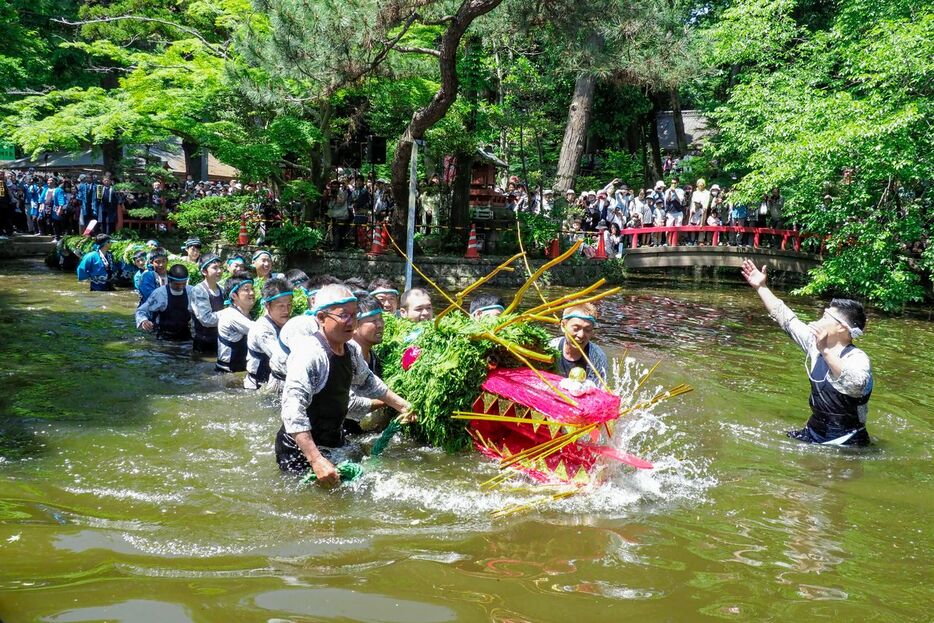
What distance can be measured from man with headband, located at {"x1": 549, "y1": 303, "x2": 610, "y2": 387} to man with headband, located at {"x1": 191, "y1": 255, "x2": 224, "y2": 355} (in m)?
5.13

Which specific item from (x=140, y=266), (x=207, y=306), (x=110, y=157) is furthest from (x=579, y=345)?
(x=110, y=157)

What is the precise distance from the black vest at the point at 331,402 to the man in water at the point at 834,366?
338cm

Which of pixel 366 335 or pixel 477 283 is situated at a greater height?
pixel 477 283

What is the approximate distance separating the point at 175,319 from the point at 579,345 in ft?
22.8

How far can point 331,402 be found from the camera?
537 centimetres

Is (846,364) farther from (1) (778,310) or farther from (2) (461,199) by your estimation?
(2) (461,199)

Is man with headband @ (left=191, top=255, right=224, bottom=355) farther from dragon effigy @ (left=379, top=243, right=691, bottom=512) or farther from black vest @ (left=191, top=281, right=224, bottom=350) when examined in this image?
dragon effigy @ (left=379, top=243, right=691, bottom=512)

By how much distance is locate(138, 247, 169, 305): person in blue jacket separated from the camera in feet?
37.5

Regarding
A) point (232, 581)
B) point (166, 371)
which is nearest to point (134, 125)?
point (166, 371)

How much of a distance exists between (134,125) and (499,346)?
14.7m

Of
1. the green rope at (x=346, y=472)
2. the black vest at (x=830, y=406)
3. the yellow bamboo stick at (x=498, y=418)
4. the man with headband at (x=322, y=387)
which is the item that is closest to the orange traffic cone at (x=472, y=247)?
the black vest at (x=830, y=406)

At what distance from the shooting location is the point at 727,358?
1188 centimetres

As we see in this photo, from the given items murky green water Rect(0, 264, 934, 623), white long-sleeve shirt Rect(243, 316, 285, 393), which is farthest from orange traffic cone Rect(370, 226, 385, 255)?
white long-sleeve shirt Rect(243, 316, 285, 393)

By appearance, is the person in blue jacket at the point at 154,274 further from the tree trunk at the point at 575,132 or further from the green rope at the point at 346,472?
the tree trunk at the point at 575,132
